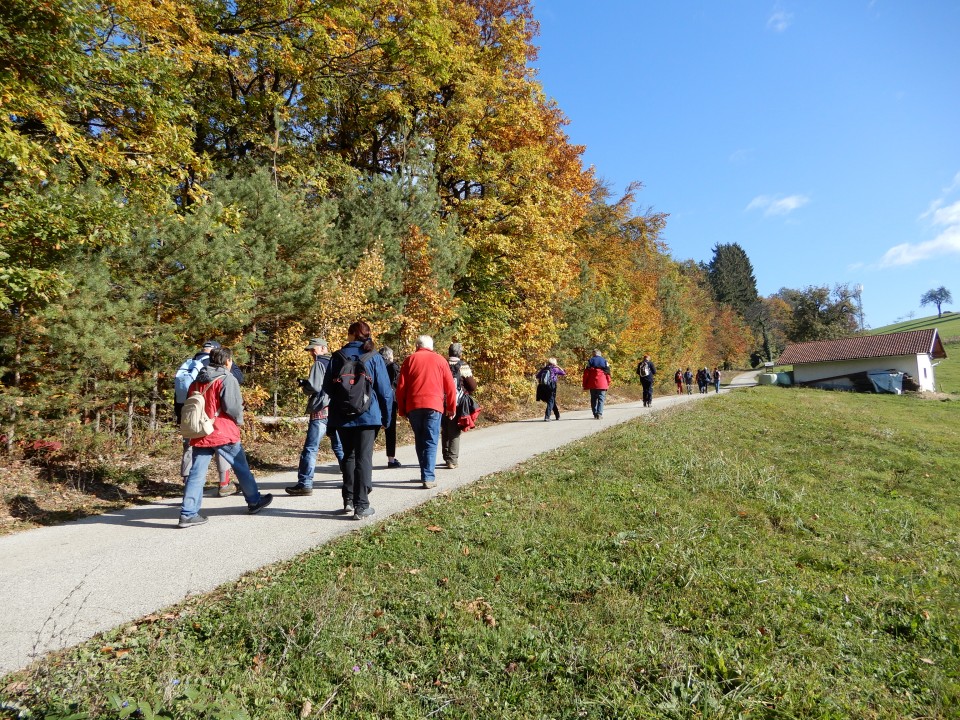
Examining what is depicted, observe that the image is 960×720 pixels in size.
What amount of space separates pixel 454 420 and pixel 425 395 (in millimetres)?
A: 1572

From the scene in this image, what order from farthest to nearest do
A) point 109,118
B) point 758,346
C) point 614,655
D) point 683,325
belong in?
point 758,346, point 683,325, point 109,118, point 614,655

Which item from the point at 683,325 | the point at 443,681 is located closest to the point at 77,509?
the point at 443,681

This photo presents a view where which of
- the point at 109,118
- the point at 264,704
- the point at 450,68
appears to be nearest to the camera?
the point at 264,704

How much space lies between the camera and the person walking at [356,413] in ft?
18.1

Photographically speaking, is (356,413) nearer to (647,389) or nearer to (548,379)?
(548,379)

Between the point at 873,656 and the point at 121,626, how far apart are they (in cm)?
493

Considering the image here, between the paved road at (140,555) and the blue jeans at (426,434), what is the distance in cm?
32

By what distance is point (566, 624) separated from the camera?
139 inches

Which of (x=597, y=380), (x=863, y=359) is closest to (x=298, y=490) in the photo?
(x=597, y=380)

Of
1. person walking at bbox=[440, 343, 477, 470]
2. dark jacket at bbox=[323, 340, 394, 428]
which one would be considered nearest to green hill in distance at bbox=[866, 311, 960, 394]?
person walking at bbox=[440, 343, 477, 470]

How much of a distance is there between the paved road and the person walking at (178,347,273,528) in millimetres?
214

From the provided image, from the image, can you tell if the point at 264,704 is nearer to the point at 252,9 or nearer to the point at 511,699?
the point at 511,699

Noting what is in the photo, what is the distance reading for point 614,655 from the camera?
10.3 ft

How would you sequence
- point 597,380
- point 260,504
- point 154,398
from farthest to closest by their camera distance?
point 597,380 < point 154,398 < point 260,504
